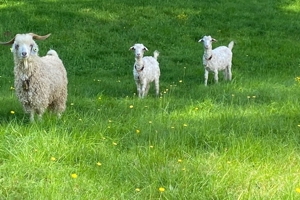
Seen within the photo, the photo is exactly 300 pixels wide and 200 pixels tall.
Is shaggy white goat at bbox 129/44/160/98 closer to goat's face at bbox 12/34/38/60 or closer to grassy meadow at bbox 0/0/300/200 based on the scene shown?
grassy meadow at bbox 0/0/300/200

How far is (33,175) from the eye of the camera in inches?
164

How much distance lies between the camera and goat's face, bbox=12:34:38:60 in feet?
20.9

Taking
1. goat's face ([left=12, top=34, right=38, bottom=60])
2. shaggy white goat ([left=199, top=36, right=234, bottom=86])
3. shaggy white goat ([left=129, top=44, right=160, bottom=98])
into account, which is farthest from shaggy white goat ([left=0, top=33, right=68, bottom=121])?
shaggy white goat ([left=199, top=36, right=234, bottom=86])

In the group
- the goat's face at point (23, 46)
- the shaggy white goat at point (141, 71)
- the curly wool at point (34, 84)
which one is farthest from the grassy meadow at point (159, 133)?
the goat's face at point (23, 46)

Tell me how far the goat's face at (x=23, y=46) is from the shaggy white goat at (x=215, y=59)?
5.46m

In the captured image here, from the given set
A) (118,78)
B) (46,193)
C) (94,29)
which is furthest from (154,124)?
(94,29)

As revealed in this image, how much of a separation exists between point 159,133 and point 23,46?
2269mm

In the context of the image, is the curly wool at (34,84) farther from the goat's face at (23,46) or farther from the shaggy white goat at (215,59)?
the shaggy white goat at (215,59)

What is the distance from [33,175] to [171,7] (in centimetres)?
1487

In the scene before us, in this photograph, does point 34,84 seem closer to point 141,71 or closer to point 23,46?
point 23,46

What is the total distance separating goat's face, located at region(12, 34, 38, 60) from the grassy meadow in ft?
2.76

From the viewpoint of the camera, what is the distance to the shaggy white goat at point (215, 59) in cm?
1155

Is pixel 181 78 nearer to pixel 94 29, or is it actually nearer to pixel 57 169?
pixel 94 29

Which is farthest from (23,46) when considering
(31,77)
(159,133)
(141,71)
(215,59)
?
(215,59)
